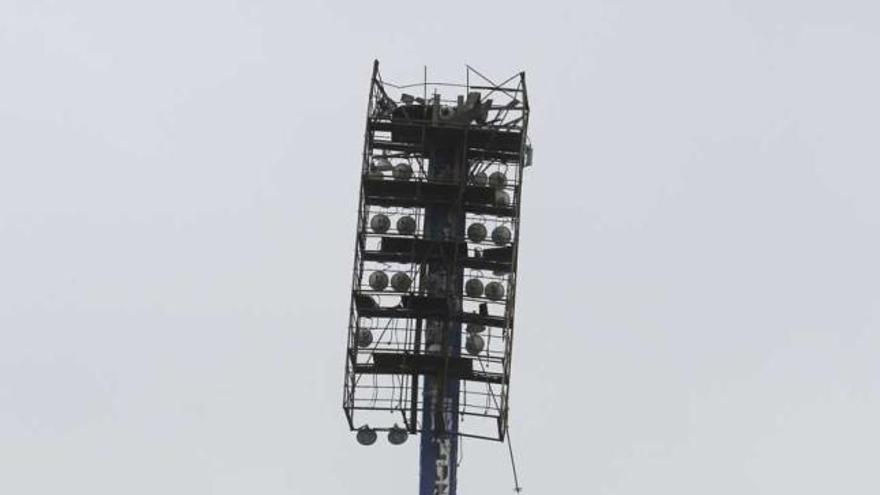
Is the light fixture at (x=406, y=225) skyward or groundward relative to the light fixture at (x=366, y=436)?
skyward

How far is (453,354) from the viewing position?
11106 centimetres

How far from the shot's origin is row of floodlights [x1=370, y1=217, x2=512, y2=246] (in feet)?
365

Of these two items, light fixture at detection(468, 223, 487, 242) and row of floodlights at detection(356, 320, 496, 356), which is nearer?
row of floodlights at detection(356, 320, 496, 356)

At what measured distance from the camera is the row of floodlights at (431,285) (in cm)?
11062

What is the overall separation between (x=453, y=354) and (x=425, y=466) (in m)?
4.95

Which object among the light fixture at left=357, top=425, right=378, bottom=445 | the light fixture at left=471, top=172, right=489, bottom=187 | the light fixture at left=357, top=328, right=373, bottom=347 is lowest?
the light fixture at left=357, top=425, right=378, bottom=445

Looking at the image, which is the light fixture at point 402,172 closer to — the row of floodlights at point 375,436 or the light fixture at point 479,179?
the light fixture at point 479,179

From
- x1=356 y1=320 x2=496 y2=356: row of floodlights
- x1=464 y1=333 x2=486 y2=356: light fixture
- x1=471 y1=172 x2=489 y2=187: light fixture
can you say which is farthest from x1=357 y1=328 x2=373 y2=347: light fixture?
x1=471 y1=172 x2=489 y2=187: light fixture

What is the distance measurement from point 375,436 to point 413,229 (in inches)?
361

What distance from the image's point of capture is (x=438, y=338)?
365 ft

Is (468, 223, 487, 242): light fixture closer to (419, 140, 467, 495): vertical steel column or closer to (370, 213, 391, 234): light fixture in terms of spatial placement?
(419, 140, 467, 495): vertical steel column

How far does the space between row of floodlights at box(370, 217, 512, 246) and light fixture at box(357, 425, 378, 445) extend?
855cm

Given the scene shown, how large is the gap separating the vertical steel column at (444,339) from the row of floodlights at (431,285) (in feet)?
1.76

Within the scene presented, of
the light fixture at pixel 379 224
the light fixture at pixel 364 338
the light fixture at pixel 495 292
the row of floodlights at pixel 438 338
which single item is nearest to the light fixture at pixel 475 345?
the row of floodlights at pixel 438 338
